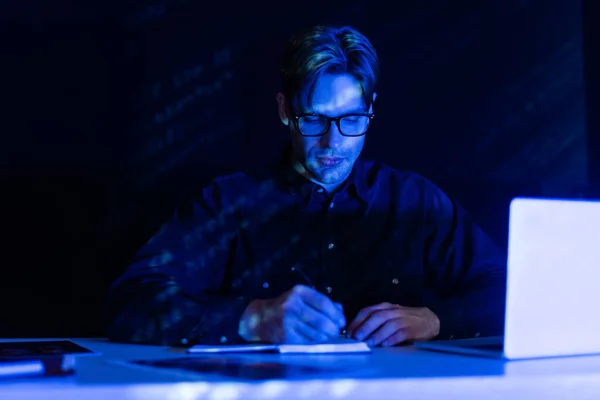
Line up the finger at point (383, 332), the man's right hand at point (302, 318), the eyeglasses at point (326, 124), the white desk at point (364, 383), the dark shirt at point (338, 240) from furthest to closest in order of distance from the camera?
the dark shirt at point (338, 240)
the eyeglasses at point (326, 124)
the finger at point (383, 332)
the man's right hand at point (302, 318)
the white desk at point (364, 383)

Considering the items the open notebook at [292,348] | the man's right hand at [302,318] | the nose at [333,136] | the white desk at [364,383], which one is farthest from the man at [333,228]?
the white desk at [364,383]

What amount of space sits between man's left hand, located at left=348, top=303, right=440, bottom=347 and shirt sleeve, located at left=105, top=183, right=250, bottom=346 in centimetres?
23

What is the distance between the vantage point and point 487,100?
2.52 meters

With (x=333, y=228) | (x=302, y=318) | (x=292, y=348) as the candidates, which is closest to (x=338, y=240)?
(x=333, y=228)

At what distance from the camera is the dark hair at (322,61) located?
196cm

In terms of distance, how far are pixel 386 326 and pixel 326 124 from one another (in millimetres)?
586

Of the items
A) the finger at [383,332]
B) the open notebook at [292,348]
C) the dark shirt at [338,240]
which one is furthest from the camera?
the dark shirt at [338,240]

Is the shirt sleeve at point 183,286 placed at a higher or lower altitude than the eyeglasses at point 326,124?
lower

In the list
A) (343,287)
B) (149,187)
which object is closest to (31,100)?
(149,187)

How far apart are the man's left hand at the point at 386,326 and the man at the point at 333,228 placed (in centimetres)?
19

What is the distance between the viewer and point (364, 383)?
3.20 feet

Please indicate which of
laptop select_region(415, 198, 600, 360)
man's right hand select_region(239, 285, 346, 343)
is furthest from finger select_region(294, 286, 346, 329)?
laptop select_region(415, 198, 600, 360)

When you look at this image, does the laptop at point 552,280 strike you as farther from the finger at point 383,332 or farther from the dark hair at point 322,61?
the dark hair at point 322,61

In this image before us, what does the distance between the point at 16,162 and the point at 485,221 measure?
4.46 ft
